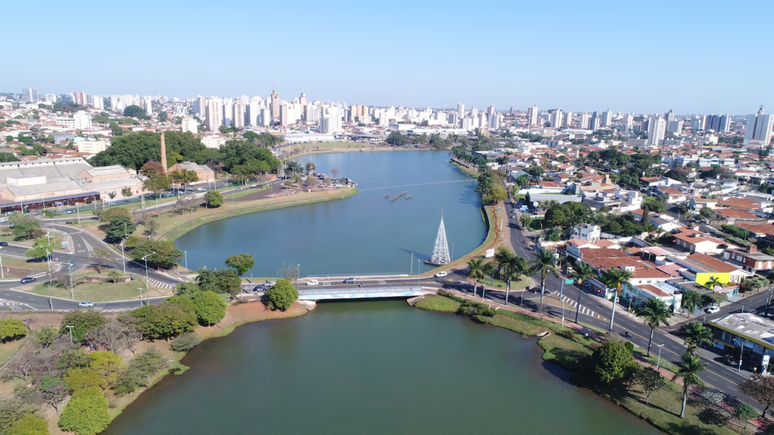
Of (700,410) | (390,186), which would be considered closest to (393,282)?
(700,410)

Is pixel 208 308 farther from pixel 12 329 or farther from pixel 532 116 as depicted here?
pixel 532 116

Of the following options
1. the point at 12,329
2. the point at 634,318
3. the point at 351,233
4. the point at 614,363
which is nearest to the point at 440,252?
the point at 351,233

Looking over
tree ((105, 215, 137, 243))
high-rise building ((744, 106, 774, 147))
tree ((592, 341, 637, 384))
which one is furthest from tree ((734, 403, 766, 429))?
high-rise building ((744, 106, 774, 147))

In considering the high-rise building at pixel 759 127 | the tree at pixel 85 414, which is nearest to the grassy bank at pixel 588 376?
the tree at pixel 85 414

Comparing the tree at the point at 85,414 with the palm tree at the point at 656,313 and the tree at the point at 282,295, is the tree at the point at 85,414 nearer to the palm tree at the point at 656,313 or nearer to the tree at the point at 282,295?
the tree at the point at 282,295

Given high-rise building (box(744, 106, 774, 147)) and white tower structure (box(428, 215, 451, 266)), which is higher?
high-rise building (box(744, 106, 774, 147))

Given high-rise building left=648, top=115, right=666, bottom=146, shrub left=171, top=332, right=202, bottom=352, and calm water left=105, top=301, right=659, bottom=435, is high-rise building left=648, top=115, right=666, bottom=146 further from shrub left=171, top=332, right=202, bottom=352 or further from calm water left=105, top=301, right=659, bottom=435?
shrub left=171, top=332, right=202, bottom=352
